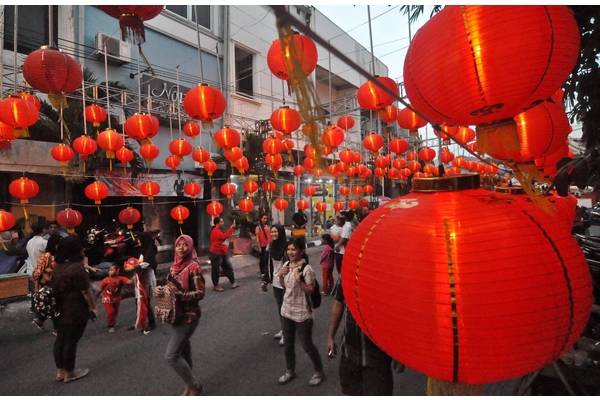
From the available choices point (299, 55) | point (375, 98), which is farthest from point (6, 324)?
point (299, 55)

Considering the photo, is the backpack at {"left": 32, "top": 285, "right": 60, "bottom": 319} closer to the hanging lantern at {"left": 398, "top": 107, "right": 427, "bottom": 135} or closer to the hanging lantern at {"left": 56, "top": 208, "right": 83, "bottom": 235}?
the hanging lantern at {"left": 56, "top": 208, "right": 83, "bottom": 235}

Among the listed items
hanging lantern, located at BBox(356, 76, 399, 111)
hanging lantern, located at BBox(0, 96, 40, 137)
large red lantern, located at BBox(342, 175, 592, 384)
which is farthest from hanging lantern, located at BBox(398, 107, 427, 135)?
hanging lantern, located at BBox(0, 96, 40, 137)

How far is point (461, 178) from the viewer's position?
5.13 feet

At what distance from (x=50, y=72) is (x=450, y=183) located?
4921 millimetres

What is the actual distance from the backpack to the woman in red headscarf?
1734 mm

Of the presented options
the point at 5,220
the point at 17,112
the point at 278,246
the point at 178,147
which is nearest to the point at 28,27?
the point at 178,147

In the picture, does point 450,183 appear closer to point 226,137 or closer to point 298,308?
point 298,308

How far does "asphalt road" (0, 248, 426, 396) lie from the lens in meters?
4.09

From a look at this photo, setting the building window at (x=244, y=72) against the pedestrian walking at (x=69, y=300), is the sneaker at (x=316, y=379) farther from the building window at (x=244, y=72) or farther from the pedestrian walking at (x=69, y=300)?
the building window at (x=244, y=72)

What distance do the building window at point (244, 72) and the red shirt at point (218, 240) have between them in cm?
918

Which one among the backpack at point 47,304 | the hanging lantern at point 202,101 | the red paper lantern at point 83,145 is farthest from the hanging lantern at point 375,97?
the red paper lantern at point 83,145

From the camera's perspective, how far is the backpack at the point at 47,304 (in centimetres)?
423

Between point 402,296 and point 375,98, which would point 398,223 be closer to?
point 402,296

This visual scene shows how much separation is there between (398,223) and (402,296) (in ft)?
1.00
